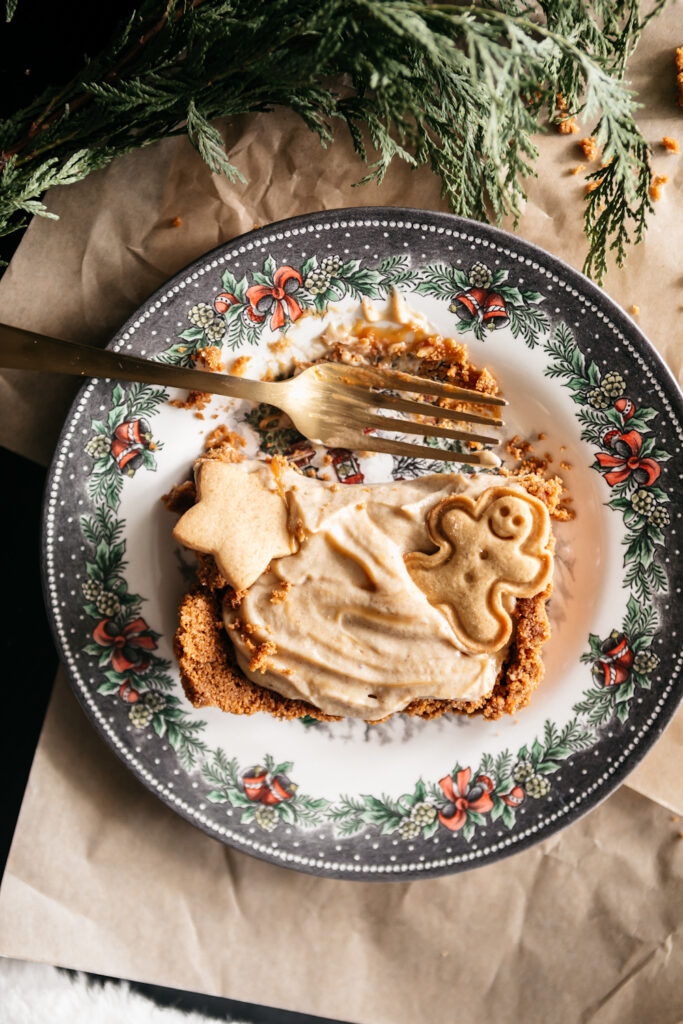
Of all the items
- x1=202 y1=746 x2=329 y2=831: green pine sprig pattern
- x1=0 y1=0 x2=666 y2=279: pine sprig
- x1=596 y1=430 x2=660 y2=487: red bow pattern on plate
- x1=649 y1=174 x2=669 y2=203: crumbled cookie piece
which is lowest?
x1=202 y1=746 x2=329 y2=831: green pine sprig pattern

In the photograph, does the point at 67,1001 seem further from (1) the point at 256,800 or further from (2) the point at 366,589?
(2) the point at 366,589

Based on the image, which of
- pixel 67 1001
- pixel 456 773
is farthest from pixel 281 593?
pixel 67 1001

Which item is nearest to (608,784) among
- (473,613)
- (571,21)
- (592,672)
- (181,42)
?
(592,672)

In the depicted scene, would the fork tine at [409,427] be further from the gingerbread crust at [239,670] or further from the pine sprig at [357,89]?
the pine sprig at [357,89]

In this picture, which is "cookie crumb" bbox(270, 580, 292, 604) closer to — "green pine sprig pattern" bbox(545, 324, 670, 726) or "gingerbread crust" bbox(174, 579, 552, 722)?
"gingerbread crust" bbox(174, 579, 552, 722)

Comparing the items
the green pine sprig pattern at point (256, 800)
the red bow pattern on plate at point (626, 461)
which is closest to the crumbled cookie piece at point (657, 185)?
the red bow pattern on plate at point (626, 461)

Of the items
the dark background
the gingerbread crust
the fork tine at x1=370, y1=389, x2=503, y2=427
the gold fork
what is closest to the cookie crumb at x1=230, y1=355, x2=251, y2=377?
the gold fork

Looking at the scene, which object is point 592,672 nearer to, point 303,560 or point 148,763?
point 303,560
